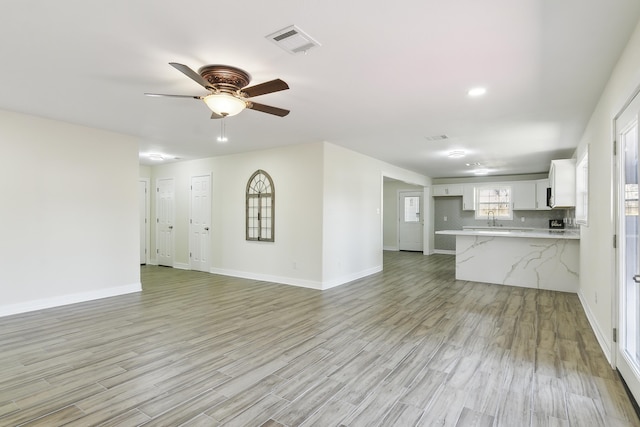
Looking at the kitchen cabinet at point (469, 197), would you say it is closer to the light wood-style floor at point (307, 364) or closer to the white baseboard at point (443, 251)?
the white baseboard at point (443, 251)

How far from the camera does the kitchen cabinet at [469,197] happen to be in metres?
9.90

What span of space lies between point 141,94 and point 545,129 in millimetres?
5227

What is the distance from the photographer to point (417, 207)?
11.2 meters

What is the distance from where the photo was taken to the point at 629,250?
242 centimetres

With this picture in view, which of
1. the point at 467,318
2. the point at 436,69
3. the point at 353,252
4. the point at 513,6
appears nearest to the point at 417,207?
the point at 353,252

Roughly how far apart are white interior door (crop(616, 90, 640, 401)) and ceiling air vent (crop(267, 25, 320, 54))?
223 centimetres

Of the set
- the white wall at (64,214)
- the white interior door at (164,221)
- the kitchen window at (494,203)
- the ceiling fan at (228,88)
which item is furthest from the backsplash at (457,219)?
the ceiling fan at (228,88)

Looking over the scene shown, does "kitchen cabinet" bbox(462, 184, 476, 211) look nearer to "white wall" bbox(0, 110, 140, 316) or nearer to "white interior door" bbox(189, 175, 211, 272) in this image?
"white interior door" bbox(189, 175, 211, 272)

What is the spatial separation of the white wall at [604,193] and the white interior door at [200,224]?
653 cm

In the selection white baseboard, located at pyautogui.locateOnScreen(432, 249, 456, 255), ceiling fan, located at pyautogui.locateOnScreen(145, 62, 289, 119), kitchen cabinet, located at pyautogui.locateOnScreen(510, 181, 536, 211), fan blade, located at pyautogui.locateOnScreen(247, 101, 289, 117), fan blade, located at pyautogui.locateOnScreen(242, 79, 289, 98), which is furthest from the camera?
white baseboard, located at pyautogui.locateOnScreen(432, 249, 456, 255)

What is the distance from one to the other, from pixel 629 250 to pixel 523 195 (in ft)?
24.6

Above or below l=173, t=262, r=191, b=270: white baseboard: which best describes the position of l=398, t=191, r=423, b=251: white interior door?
above

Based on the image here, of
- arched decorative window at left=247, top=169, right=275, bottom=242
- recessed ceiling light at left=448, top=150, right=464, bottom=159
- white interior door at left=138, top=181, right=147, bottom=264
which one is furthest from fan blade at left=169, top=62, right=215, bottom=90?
white interior door at left=138, top=181, right=147, bottom=264

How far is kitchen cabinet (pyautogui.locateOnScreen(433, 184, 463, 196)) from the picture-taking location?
10148 millimetres
